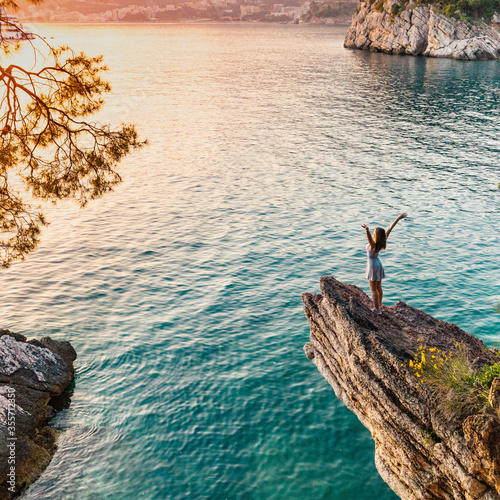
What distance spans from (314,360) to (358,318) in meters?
5.04

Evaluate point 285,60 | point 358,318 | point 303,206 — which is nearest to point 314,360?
point 358,318

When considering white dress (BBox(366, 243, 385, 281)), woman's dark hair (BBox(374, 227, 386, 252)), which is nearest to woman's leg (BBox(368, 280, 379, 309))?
white dress (BBox(366, 243, 385, 281))

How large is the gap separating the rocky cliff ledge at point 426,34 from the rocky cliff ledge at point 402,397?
437 feet

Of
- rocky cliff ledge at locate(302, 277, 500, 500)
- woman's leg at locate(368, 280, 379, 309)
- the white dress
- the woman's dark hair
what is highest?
the woman's dark hair

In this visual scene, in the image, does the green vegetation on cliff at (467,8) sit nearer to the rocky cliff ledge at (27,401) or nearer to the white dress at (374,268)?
the white dress at (374,268)

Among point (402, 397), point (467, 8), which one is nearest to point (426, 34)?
point (467, 8)

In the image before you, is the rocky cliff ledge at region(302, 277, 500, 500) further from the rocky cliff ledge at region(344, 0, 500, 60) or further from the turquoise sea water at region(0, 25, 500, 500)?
the rocky cliff ledge at region(344, 0, 500, 60)

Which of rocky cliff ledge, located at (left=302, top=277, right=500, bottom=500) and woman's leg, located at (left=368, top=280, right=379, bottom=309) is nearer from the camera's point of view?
rocky cliff ledge, located at (left=302, top=277, right=500, bottom=500)

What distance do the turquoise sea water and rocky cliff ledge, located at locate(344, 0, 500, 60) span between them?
66.9m

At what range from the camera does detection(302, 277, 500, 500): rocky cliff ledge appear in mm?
12352

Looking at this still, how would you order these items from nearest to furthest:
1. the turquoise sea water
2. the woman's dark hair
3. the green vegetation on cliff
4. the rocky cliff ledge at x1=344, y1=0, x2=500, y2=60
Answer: the turquoise sea water, the woman's dark hair, the rocky cliff ledge at x1=344, y1=0, x2=500, y2=60, the green vegetation on cliff

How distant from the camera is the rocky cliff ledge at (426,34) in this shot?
429 feet

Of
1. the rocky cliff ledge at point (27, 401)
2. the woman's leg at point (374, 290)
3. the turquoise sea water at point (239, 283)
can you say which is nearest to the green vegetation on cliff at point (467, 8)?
the turquoise sea water at point (239, 283)

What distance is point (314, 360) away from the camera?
22469 mm
